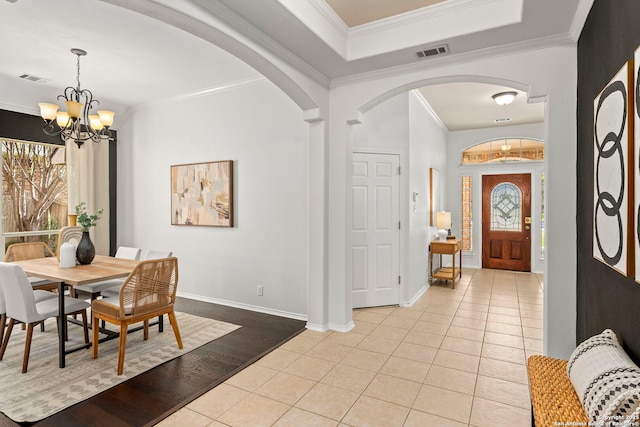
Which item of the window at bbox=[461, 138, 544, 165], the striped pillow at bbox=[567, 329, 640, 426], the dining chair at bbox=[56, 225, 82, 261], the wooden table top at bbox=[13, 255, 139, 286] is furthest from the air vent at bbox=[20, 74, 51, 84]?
the window at bbox=[461, 138, 544, 165]

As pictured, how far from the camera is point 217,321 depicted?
13.2 ft

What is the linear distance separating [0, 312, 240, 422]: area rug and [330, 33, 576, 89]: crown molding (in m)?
3.00

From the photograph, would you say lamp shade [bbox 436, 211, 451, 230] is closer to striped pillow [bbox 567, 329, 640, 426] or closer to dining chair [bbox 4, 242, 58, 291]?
striped pillow [bbox 567, 329, 640, 426]

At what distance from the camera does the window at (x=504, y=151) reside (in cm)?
706

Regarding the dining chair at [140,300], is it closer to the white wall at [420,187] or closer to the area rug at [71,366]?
the area rug at [71,366]

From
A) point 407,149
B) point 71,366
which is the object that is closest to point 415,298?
point 407,149

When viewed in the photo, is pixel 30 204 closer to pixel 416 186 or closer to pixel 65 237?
pixel 65 237

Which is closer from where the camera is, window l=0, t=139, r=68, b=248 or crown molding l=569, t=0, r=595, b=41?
crown molding l=569, t=0, r=595, b=41

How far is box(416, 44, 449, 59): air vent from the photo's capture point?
2964 millimetres

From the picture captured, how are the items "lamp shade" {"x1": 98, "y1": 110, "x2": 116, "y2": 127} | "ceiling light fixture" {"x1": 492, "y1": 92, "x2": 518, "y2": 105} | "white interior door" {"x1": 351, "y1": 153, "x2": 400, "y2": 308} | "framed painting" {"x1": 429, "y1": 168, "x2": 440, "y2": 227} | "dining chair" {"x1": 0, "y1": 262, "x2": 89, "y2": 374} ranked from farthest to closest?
"framed painting" {"x1": 429, "y1": 168, "x2": 440, "y2": 227} < "ceiling light fixture" {"x1": 492, "y1": 92, "x2": 518, "y2": 105} < "white interior door" {"x1": 351, "y1": 153, "x2": 400, "y2": 308} < "lamp shade" {"x1": 98, "y1": 110, "x2": 116, "y2": 127} < "dining chair" {"x1": 0, "y1": 262, "x2": 89, "y2": 374}

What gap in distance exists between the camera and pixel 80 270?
10.5 feet

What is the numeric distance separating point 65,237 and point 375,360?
11.9 ft

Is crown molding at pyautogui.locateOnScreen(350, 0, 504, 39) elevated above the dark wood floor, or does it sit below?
above

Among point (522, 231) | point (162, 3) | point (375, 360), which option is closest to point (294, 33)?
point (162, 3)
